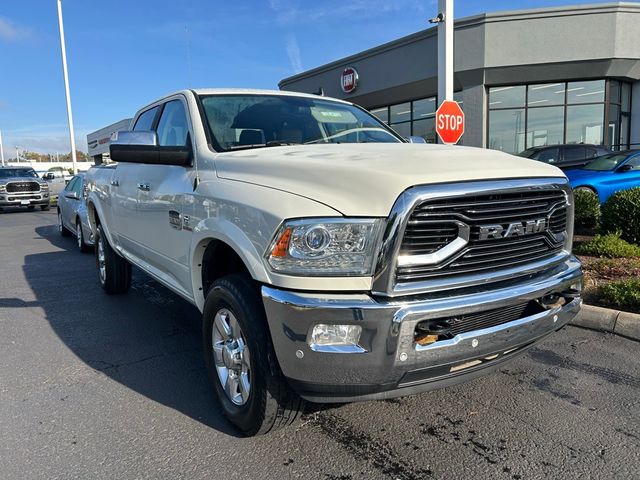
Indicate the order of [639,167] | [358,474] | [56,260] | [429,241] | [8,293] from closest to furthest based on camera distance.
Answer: [429,241]
[358,474]
[8,293]
[56,260]
[639,167]

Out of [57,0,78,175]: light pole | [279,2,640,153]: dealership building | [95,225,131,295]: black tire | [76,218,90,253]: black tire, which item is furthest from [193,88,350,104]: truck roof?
[57,0,78,175]: light pole

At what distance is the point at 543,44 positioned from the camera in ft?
60.6

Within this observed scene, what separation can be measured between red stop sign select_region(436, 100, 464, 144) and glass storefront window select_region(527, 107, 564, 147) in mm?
12871

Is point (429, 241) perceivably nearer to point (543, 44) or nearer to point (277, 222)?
point (277, 222)

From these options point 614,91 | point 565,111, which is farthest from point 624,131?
point 565,111

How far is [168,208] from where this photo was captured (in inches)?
146

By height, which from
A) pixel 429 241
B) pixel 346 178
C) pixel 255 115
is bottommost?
pixel 429 241

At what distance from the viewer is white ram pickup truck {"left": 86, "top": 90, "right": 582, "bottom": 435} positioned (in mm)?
2277

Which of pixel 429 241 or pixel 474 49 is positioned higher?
pixel 474 49

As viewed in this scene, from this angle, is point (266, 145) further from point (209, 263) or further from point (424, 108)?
point (424, 108)

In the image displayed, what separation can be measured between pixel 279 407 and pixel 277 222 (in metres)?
0.97

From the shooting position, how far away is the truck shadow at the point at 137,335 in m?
3.48

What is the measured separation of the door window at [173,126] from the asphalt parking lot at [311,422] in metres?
1.71

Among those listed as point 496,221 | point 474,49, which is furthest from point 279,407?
point 474,49
